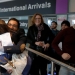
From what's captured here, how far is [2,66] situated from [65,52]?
86cm

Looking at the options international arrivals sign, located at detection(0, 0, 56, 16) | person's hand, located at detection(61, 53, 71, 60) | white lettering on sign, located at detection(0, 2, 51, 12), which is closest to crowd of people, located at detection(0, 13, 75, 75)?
person's hand, located at detection(61, 53, 71, 60)

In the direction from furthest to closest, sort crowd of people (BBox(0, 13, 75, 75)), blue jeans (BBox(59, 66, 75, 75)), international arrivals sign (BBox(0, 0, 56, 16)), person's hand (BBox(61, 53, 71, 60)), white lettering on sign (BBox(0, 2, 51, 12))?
white lettering on sign (BBox(0, 2, 51, 12)), international arrivals sign (BBox(0, 0, 56, 16)), person's hand (BBox(61, 53, 71, 60)), blue jeans (BBox(59, 66, 75, 75)), crowd of people (BBox(0, 13, 75, 75))

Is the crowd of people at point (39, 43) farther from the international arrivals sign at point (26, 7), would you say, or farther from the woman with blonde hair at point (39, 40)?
the international arrivals sign at point (26, 7)

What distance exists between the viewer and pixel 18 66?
165 cm

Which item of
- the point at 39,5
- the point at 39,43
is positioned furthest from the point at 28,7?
the point at 39,43

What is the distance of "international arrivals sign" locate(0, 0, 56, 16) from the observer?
20.9ft

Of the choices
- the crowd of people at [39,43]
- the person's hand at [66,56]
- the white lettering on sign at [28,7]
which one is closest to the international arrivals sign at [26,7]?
the white lettering on sign at [28,7]

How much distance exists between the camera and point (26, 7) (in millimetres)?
7590

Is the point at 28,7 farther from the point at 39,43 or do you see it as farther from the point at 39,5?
the point at 39,43

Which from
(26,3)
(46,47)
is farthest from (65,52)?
(26,3)

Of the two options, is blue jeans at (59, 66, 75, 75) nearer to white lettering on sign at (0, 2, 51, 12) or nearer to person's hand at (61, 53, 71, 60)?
person's hand at (61, 53, 71, 60)

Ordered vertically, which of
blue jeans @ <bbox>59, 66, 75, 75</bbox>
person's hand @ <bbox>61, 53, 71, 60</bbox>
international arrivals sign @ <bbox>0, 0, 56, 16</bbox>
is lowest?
blue jeans @ <bbox>59, 66, 75, 75</bbox>

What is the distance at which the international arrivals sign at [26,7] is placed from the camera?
6362 millimetres

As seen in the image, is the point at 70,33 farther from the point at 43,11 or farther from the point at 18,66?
the point at 43,11
